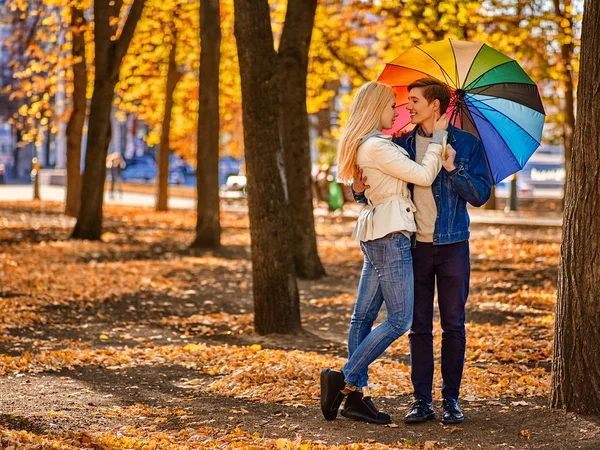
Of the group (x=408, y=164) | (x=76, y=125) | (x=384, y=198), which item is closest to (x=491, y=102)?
(x=408, y=164)

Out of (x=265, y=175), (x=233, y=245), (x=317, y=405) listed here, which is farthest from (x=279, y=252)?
(x=233, y=245)

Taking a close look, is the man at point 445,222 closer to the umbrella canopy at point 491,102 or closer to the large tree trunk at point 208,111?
the umbrella canopy at point 491,102

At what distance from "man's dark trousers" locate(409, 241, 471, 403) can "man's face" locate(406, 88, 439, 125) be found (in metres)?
0.72

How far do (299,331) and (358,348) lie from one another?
3918mm

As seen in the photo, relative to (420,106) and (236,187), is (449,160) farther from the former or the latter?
(236,187)

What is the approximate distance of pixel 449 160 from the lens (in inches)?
223

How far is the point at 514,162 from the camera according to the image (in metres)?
6.02

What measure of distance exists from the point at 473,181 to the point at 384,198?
0.51 metres

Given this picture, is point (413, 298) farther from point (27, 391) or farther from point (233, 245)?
point (233, 245)

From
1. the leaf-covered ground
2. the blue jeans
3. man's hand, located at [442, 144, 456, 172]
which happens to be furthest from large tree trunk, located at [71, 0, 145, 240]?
man's hand, located at [442, 144, 456, 172]

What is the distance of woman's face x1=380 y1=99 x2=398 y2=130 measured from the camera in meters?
5.79

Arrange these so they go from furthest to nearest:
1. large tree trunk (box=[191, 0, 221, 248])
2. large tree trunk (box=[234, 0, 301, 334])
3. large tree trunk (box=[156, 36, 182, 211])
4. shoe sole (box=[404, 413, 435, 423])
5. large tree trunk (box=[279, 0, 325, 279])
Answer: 1. large tree trunk (box=[156, 36, 182, 211])
2. large tree trunk (box=[191, 0, 221, 248])
3. large tree trunk (box=[279, 0, 325, 279])
4. large tree trunk (box=[234, 0, 301, 334])
5. shoe sole (box=[404, 413, 435, 423])

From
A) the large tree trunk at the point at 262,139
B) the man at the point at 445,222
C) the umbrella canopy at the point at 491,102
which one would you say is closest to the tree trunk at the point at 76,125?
the large tree trunk at the point at 262,139

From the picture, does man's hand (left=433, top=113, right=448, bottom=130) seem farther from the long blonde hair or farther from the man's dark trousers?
the man's dark trousers
